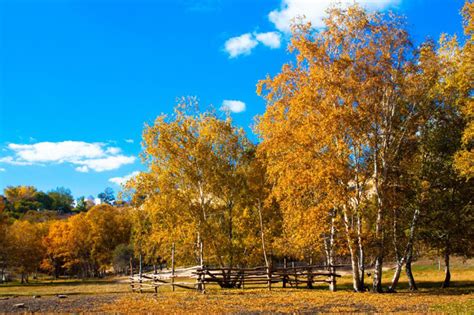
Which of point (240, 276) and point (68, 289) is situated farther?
point (68, 289)

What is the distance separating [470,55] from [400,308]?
518 inches

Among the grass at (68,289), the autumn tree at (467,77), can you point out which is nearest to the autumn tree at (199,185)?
the grass at (68,289)

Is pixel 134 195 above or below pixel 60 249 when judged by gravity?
above

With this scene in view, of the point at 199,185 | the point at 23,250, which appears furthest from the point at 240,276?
the point at 23,250

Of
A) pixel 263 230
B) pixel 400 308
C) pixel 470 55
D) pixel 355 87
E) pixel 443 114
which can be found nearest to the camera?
pixel 400 308

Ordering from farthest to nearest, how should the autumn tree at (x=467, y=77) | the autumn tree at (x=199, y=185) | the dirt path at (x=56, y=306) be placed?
the autumn tree at (x=199, y=185)
the autumn tree at (x=467, y=77)
the dirt path at (x=56, y=306)

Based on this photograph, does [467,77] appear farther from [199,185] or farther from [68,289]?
[68,289]

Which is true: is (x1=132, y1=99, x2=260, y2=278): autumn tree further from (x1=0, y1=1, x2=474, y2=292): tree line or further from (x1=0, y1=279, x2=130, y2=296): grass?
(x1=0, y1=279, x2=130, y2=296): grass

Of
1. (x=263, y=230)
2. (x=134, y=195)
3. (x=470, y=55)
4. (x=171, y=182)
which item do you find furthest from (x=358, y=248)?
(x=134, y=195)

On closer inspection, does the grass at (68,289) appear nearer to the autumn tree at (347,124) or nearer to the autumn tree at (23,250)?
the autumn tree at (23,250)

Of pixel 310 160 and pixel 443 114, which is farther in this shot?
pixel 443 114

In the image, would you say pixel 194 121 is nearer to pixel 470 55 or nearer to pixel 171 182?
pixel 171 182

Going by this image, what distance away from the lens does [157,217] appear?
36.5 meters

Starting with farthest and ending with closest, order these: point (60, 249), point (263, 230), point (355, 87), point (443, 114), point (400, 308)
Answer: point (60, 249)
point (263, 230)
point (443, 114)
point (355, 87)
point (400, 308)
